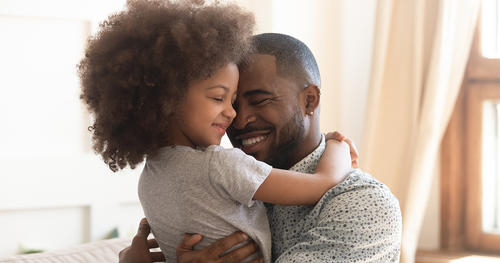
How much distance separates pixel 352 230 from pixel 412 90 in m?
1.90

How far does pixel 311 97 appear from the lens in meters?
1.48

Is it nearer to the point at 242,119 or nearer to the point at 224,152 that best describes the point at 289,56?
the point at 242,119

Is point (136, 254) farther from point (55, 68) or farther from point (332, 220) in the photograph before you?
point (55, 68)

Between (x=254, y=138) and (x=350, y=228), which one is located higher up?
(x=254, y=138)

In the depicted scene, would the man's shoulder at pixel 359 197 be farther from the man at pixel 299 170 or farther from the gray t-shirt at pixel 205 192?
the gray t-shirt at pixel 205 192

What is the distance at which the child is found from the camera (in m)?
1.26

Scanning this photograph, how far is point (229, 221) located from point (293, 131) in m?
0.27

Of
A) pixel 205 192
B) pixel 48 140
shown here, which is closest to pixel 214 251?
pixel 205 192

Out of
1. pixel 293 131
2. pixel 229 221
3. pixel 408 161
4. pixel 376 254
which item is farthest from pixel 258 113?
pixel 408 161

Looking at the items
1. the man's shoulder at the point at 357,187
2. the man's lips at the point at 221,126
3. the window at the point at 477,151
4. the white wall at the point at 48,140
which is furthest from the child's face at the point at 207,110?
the window at the point at 477,151

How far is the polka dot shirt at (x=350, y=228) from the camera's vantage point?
1287 millimetres

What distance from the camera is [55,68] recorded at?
278 cm

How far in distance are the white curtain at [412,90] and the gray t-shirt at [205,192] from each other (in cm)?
179

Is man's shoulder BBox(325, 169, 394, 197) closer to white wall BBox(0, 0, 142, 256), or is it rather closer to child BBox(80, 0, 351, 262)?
child BBox(80, 0, 351, 262)
